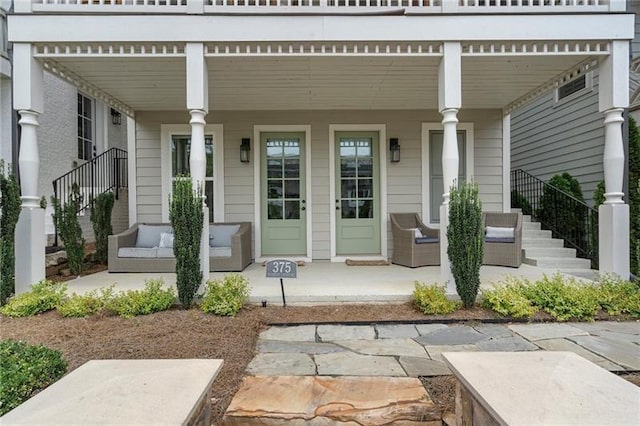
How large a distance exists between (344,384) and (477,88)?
15.6ft

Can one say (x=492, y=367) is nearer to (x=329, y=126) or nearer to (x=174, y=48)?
(x=174, y=48)

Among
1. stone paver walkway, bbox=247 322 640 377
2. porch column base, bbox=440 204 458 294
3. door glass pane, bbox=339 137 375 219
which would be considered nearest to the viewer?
stone paver walkway, bbox=247 322 640 377

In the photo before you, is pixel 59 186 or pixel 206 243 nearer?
pixel 206 243

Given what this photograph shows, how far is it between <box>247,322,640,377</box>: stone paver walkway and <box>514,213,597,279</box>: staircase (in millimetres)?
2030

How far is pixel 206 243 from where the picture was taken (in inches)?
148

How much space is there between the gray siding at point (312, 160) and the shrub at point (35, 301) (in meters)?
2.58

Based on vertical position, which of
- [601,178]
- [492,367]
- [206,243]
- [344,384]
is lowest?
[344,384]

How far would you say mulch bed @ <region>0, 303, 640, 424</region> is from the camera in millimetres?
2338

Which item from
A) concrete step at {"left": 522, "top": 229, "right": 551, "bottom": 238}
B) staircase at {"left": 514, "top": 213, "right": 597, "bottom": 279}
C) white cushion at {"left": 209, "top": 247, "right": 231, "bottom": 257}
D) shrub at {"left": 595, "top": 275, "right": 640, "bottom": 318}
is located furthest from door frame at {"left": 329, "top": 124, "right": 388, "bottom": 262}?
shrub at {"left": 595, "top": 275, "right": 640, "bottom": 318}

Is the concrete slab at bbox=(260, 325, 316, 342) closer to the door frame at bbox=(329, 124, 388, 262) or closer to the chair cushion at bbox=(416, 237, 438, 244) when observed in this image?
the chair cushion at bbox=(416, 237, 438, 244)

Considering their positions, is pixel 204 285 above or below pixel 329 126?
below

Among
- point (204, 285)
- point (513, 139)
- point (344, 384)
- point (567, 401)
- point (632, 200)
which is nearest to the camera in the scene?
point (567, 401)

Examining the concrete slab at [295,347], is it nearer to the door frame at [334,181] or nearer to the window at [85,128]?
the door frame at [334,181]

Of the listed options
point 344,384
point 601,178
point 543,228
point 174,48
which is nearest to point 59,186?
point 174,48
